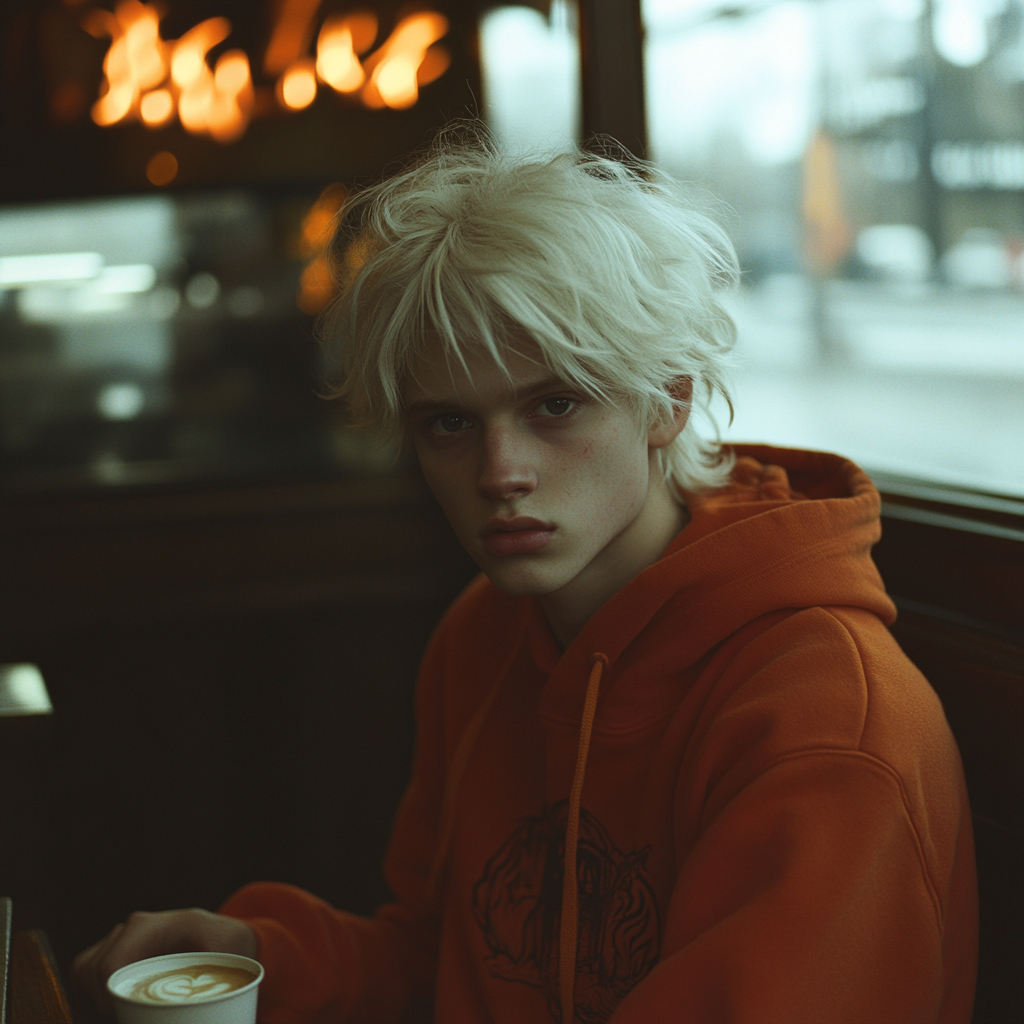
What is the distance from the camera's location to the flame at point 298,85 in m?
2.89

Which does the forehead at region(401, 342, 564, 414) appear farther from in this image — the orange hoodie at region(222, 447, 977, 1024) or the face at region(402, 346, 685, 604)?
the orange hoodie at region(222, 447, 977, 1024)

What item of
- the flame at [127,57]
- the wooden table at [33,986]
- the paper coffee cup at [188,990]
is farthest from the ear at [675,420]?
the flame at [127,57]

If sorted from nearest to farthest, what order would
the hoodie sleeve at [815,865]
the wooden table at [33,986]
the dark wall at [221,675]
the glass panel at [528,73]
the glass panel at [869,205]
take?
the hoodie sleeve at [815,865], the wooden table at [33,986], the glass panel at [869,205], the dark wall at [221,675], the glass panel at [528,73]

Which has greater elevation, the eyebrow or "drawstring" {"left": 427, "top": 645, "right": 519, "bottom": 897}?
the eyebrow

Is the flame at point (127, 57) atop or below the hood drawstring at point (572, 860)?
atop

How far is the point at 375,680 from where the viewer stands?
2844mm

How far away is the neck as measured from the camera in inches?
42.2

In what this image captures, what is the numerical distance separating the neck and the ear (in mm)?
49

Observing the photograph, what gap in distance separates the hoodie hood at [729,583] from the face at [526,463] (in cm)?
7

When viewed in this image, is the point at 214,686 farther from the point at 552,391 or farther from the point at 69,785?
the point at 552,391

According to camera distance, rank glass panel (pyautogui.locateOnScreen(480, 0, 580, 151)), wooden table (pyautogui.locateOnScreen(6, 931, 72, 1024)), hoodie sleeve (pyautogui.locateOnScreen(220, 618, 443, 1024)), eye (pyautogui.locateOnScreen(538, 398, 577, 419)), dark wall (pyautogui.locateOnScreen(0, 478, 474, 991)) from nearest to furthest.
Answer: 1. wooden table (pyautogui.locateOnScreen(6, 931, 72, 1024))
2. eye (pyautogui.locateOnScreen(538, 398, 577, 419))
3. hoodie sleeve (pyautogui.locateOnScreen(220, 618, 443, 1024))
4. dark wall (pyautogui.locateOnScreen(0, 478, 474, 991))
5. glass panel (pyautogui.locateOnScreen(480, 0, 580, 151))

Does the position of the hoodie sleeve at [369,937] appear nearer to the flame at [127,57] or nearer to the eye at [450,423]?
the eye at [450,423]

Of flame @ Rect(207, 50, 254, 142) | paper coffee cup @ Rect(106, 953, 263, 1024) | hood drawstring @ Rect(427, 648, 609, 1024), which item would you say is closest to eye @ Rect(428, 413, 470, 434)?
hood drawstring @ Rect(427, 648, 609, 1024)

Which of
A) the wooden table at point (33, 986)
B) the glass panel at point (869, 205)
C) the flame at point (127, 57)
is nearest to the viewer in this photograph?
the wooden table at point (33, 986)
